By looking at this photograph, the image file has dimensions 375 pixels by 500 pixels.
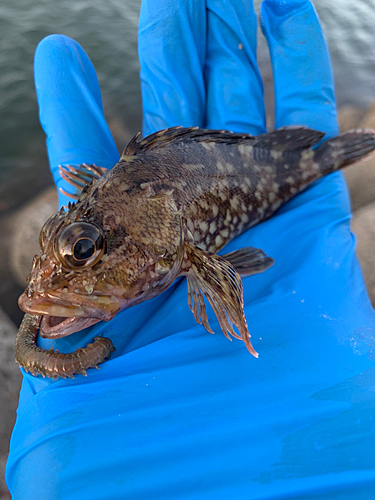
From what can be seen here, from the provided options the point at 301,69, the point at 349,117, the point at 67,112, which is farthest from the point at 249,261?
the point at 349,117

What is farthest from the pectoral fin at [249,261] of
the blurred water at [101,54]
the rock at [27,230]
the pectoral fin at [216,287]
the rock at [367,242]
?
the blurred water at [101,54]

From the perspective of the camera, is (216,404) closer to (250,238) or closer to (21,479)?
(21,479)

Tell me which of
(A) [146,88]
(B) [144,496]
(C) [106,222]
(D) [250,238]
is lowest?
(B) [144,496]

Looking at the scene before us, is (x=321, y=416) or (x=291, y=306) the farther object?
(x=291, y=306)

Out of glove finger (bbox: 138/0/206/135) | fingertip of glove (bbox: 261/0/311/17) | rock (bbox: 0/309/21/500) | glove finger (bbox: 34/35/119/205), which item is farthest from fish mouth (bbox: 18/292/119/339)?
fingertip of glove (bbox: 261/0/311/17)

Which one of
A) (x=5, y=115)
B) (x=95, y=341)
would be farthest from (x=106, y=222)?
(x=5, y=115)

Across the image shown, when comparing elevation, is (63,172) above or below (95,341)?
above

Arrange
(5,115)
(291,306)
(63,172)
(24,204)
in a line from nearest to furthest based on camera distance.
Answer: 1. (291,306)
2. (63,172)
3. (24,204)
4. (5,115)

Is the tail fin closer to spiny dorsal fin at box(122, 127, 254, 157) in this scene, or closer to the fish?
the fish
